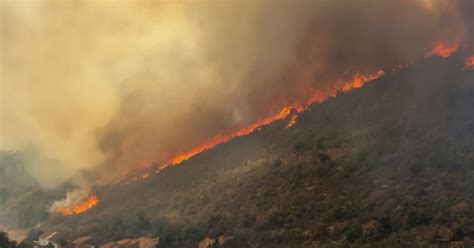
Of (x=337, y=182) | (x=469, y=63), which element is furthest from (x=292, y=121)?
(x=469, y=63)

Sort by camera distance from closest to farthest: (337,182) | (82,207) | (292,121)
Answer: (337,182) → (292,121) → (82,207)

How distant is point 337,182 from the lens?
5403 centimetres

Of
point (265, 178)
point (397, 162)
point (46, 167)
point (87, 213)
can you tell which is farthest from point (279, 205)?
point (46, 167)

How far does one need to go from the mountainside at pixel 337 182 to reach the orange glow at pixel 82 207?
1.18 meters

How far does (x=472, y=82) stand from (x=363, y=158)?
76.5 ft

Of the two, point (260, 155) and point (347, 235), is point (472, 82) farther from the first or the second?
point (347, 235)

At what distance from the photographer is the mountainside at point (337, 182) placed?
1756 inches

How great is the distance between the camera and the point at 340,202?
4962cm

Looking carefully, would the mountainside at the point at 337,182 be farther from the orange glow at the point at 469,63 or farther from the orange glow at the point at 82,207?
the orange glow at the point at 469,63

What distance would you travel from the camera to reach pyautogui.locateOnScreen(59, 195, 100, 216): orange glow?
248 feet

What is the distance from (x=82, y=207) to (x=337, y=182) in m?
38.4

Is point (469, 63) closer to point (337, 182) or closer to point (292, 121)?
point (292, 121)

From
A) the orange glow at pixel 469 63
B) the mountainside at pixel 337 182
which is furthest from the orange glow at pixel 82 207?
the orange glow at pixel 469 63

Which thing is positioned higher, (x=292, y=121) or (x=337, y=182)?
(x=292, y=121)
